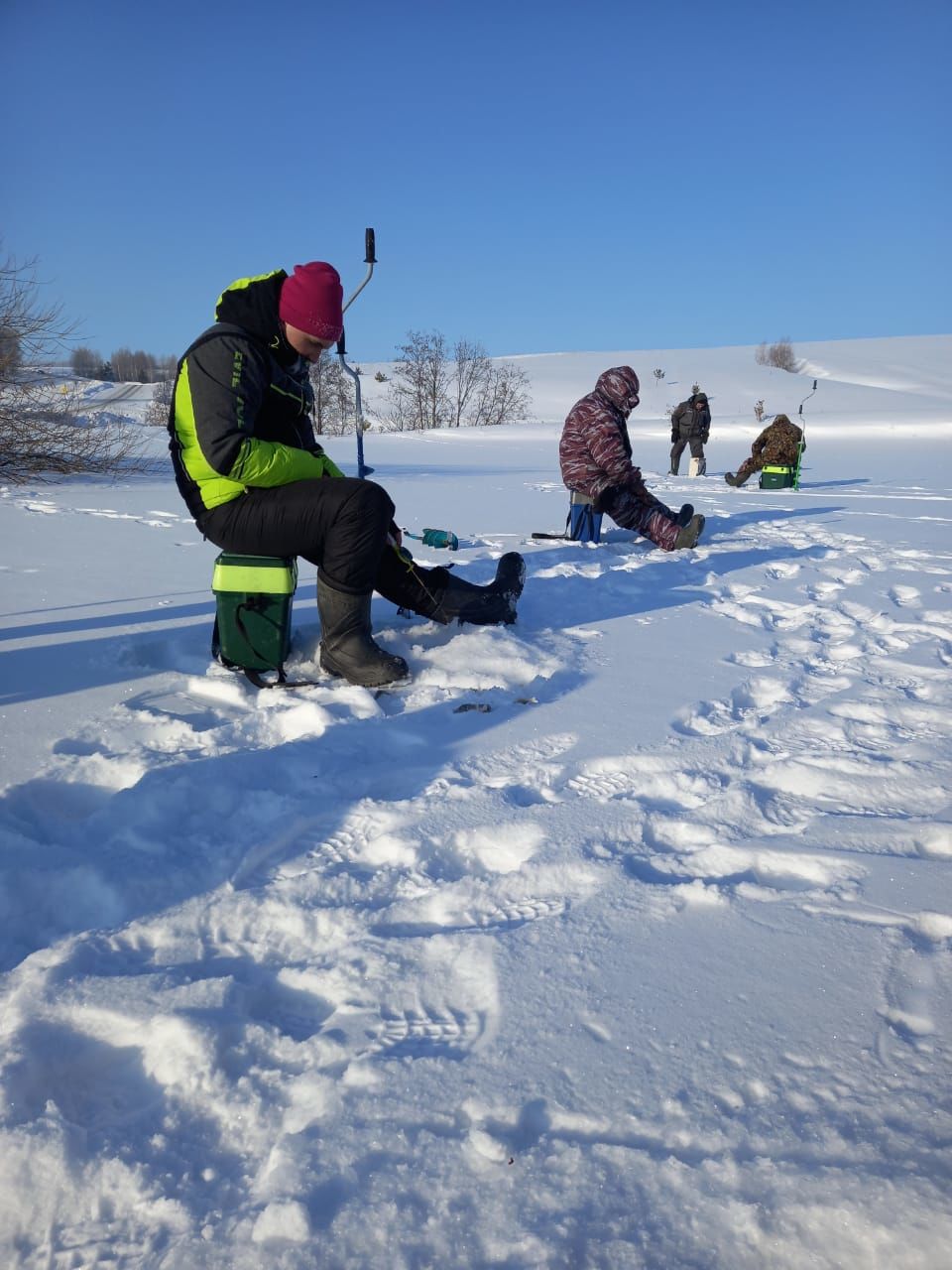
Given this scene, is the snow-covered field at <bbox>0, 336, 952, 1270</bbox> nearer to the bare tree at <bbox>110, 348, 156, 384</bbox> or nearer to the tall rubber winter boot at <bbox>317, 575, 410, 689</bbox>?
the tall rubber winter boot at <bbox>317, 575, 410, 689</bbox>

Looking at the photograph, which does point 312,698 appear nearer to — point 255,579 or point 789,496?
point 255,579

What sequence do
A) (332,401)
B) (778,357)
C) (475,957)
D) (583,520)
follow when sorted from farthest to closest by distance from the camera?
(778,357) → (332,401) → (583,520) → (475,957)

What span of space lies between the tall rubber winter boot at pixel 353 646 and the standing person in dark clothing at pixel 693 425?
12.0 m

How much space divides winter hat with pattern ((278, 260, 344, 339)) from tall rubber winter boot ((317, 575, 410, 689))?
2.77 feet

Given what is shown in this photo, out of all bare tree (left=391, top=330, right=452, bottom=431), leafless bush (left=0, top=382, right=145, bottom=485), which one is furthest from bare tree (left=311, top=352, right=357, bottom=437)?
leafless bush (left=0, top=382, right=145, bottom=485)

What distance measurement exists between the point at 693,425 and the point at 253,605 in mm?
12537

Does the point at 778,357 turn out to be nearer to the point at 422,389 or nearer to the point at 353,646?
the point at 422,389

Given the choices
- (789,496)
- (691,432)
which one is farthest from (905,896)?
(691,432)

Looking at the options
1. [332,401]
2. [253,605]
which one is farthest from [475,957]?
[332,401]

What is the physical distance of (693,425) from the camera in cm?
1396

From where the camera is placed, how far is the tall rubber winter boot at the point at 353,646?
276 centimetres

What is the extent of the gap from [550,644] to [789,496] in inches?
328

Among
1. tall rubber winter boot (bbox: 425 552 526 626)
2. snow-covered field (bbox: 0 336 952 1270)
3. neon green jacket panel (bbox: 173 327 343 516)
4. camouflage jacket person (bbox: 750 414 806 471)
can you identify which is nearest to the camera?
snow-covered field (bbox: 0 336 952 1270)

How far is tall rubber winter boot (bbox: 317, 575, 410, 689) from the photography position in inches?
109
